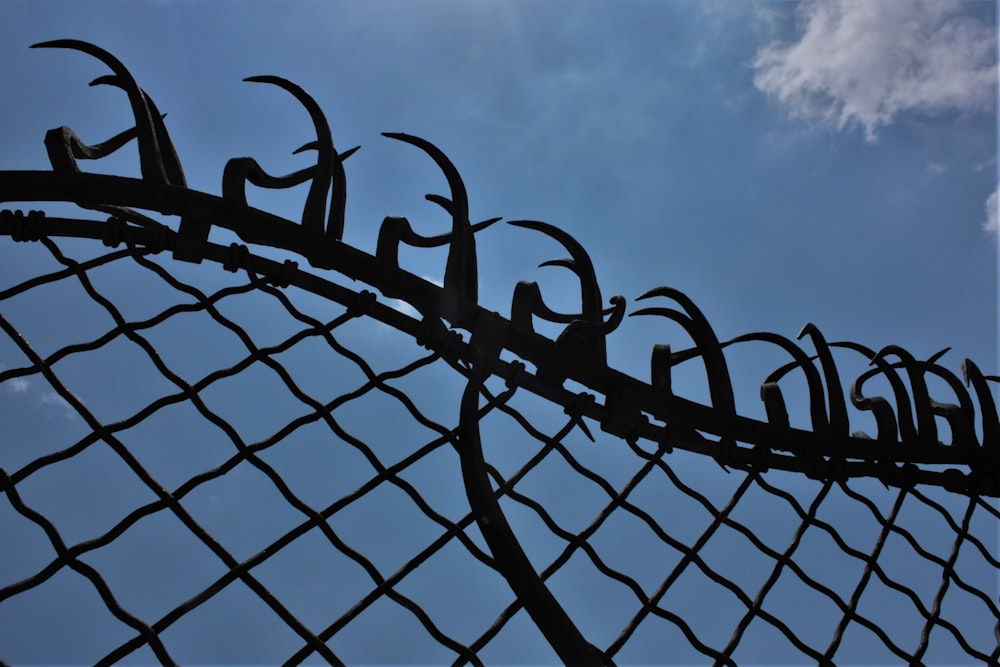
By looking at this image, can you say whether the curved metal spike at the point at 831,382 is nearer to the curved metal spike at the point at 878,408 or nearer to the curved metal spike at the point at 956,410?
the curved metal spike at the point at 878,408

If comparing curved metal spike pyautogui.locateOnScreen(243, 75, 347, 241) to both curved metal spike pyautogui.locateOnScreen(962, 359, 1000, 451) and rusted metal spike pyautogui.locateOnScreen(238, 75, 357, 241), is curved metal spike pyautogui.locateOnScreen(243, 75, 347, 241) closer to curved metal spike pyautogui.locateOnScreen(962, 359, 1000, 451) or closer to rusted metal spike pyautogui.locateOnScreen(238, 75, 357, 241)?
rusted metal spike pyautogui.locateOnScreen(238, 75, 357, 241)

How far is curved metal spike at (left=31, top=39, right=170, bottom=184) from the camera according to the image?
149 cm

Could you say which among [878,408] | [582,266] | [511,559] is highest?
[582,266]

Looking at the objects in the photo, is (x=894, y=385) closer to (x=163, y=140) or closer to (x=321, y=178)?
(x=321, y=178)

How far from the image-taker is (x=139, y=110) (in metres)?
1.51

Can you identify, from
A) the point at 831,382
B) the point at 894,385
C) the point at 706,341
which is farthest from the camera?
the point at 894,385

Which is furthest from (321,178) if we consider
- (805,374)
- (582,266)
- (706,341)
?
(805,374)

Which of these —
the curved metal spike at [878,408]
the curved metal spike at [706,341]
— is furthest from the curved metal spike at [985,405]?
the curved metal spike at [706,341]

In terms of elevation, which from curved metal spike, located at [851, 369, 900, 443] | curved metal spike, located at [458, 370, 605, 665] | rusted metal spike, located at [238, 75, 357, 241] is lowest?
curved metal spike, located at [458, 370, 605, 665]

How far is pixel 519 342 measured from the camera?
168 cm

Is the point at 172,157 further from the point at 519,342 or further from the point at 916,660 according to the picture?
the point at 916,660

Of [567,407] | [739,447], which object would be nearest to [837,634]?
[739,447]

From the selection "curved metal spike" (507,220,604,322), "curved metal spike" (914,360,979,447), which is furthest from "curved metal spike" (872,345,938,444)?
"curved metal spike" (507,220,604,322)

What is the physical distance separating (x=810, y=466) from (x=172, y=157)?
1784 millimetres
